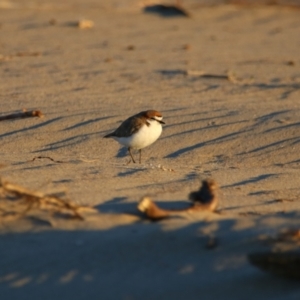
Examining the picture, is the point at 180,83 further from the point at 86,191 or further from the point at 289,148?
the point at 86,191

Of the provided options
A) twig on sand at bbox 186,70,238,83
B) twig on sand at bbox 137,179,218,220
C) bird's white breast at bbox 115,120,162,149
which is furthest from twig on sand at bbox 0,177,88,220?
twig on sand at bbox 186,70,238,83

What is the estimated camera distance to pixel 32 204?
5.34 m

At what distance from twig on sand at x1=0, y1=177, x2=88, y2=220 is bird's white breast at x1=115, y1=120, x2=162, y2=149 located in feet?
9.13

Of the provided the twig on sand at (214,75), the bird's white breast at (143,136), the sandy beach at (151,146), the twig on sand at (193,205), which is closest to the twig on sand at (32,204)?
the sandy beach at (151,146)

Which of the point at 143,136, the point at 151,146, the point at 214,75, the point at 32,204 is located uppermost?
the point at 214,75

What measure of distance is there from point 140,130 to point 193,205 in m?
2.75

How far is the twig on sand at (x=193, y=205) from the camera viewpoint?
17.3ft

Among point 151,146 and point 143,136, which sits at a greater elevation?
point 151,146

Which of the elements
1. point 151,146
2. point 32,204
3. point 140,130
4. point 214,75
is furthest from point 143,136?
point 214,75

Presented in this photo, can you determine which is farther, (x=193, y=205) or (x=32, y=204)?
(x=193, y=205)

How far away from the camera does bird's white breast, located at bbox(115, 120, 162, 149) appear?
26.7ft

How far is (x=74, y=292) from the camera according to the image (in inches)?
181

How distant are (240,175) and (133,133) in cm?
120

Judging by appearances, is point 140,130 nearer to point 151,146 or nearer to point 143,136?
point 143,136
